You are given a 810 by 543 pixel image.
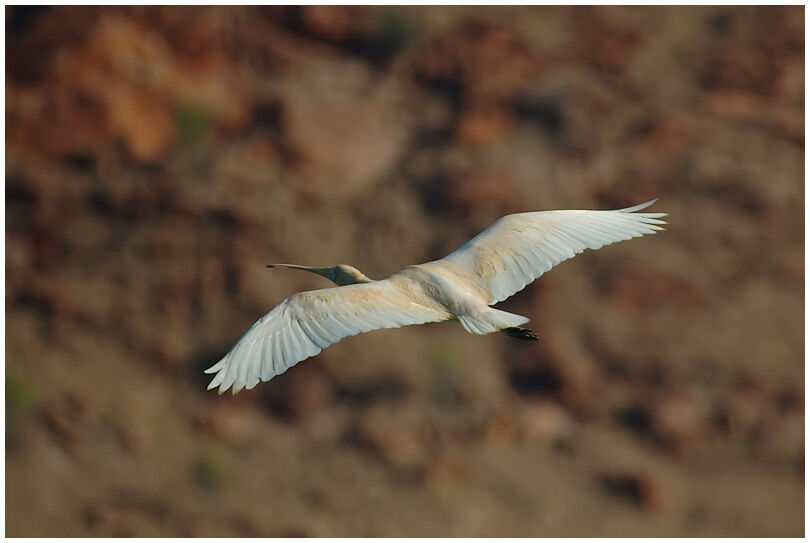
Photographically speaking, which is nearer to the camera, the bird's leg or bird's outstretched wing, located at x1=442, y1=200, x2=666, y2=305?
the bird's leg

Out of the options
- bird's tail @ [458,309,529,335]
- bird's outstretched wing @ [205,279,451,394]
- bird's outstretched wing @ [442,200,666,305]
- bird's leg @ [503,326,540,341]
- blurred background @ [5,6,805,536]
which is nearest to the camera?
bird's outstretched wing @ [205,279,451,394]

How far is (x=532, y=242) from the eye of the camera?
818cm

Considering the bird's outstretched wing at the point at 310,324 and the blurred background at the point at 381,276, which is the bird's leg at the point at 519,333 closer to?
the bird's outstretched wing at the point at 310,324

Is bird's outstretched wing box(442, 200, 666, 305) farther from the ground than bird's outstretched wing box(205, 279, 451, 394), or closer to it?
farther from the ground

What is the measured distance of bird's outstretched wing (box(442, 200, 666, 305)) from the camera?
7898mm

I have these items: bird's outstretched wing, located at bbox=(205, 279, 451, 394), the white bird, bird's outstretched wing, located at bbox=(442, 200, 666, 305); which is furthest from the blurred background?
bird's outstretched wing, located at bbox=(205, 279, 451, 394)

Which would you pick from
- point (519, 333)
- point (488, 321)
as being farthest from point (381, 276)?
point (488, 321)

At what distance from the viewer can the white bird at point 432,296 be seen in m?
6.93

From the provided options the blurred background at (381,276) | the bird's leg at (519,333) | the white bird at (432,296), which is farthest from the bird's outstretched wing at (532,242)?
the blurred background at (381,276)

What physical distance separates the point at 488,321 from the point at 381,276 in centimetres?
950

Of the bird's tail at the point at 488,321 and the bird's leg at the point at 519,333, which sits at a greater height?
the bird's tail at the point at 488,321

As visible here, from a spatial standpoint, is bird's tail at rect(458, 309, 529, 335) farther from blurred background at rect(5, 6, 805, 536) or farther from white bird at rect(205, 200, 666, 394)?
blurred background at rect(5, 6, 805, 536)

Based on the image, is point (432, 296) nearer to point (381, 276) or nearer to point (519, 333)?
point (519, 333)

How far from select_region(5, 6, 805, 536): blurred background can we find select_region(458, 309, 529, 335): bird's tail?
377 inches
